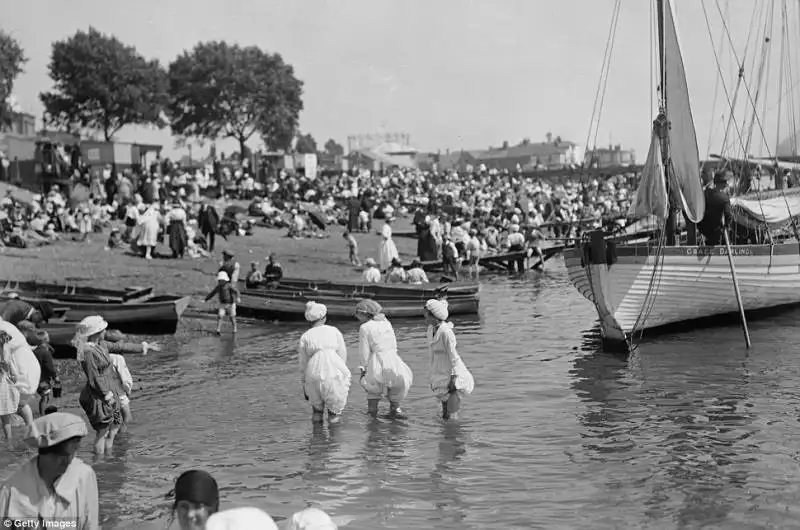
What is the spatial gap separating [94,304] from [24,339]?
9.62m

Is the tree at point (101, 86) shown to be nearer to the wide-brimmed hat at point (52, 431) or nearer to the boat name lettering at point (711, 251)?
the boat name lettering at point (711, 251)

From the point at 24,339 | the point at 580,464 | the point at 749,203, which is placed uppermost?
the point at 749,203

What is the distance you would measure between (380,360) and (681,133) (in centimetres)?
1083

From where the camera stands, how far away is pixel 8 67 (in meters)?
53.5

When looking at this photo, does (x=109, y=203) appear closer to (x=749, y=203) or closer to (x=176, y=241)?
(x=176, y=241)

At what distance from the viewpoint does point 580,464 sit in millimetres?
12102

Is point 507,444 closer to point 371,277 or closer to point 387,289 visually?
point 387,289

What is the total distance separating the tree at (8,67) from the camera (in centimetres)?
5244

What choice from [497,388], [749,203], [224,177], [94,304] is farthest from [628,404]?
[224,177]

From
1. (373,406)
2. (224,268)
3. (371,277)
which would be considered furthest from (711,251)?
(373,406)

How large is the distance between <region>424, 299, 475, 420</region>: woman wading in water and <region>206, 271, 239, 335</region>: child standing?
416 inches

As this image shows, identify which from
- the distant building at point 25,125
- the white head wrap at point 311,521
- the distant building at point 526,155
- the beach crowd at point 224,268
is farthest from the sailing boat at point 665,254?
the distant building at point 526,155

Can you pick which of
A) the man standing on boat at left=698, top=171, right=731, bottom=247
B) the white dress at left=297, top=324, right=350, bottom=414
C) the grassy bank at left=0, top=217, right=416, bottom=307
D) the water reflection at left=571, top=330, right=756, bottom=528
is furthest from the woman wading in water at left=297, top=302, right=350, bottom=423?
the grassy bank at left=0, top=217, right=416, bottom=307

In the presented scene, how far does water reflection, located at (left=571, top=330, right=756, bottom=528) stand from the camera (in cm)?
1083
